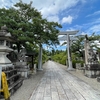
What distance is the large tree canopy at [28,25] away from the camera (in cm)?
963

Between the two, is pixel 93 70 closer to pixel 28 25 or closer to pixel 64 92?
pixel 64 92

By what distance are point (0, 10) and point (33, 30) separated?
10.7 feet

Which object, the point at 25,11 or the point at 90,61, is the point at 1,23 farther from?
the point at 90,61

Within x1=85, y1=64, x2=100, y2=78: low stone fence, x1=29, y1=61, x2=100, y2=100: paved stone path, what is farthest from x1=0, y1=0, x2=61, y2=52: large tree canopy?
x1=29, y1=61, x2=100, y2=100: paved stone path

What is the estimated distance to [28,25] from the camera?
988cm

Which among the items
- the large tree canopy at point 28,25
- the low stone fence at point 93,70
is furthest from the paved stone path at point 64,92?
the large tree canopy at point 28,25

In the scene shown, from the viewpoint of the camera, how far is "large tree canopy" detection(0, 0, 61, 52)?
9.63 metres

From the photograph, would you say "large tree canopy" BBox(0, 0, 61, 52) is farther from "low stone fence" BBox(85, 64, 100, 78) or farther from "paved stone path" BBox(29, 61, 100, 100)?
"paved stone path" BBox(29, 61, 100, 100)

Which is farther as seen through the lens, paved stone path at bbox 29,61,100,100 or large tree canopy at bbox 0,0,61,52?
large tree canopy at bbox 0,0,61,52

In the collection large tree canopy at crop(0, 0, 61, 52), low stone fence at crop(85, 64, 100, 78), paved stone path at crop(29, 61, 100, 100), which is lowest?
paved stone path at crop(29, 61, 100, 100)

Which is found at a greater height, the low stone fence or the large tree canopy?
the large tree canopy

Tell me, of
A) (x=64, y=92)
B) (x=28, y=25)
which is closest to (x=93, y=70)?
(x=64, y=92)

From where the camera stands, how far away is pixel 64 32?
17812 millimetres

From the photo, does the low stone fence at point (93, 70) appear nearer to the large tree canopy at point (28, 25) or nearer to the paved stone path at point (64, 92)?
the paved stone path at point (64, 92)
